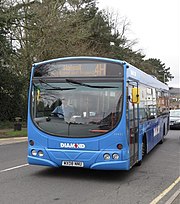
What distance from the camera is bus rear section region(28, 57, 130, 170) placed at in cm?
819

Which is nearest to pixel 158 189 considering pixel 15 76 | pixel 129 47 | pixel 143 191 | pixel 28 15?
pixel 143 191

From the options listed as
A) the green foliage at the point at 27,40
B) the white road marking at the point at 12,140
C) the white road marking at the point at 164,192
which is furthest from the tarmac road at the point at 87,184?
the green foliage at the point at 27,40

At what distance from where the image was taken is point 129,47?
54.1 metres

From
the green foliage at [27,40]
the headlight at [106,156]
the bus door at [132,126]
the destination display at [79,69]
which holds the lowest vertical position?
the headlight at [106,156]

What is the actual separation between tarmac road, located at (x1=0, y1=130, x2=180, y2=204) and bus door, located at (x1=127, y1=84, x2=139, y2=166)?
22.7 inches

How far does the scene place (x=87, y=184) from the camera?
812 centimetres

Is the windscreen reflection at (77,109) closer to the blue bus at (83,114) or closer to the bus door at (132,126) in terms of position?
the blue bus at (83,114)

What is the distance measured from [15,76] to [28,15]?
717cm

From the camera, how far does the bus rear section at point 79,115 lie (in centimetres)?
819

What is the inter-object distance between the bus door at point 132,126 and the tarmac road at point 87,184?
1.89 ft

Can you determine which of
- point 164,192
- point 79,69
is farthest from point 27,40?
point 164,192

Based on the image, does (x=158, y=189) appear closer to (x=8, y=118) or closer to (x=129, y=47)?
(x=8, y=118)

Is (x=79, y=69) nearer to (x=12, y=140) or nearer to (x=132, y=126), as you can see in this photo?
(x=132, y=126)

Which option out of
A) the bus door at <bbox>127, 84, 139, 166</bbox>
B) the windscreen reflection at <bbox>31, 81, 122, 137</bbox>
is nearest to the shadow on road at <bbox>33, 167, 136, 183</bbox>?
the bus door at <bbox>127, 84, 139, 166</bbox>
